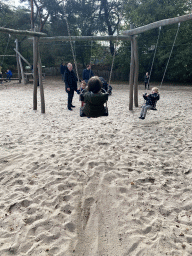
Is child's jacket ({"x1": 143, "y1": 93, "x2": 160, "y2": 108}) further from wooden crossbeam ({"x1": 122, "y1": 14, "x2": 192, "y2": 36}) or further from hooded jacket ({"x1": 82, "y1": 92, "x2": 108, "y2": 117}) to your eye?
hooded jacket ({"x1": 82, "y1": 92, "x2": 108, "y2": 117})

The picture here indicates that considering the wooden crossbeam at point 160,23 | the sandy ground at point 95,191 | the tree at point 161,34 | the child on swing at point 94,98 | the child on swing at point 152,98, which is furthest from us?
the tree at point 161,34

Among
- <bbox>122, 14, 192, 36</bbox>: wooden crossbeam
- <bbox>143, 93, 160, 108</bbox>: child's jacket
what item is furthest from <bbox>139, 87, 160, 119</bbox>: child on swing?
<bbox>122, 14, 192, 36</bbox>: wooden crossbeam

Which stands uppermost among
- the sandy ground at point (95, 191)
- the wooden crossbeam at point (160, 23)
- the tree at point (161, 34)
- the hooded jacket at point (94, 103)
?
the tree at point (161, 34)

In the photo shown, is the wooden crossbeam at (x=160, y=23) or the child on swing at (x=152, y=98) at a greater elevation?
the wooden crossbeam at (x=160, y=23)

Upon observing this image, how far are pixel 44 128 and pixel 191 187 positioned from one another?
12.7 feet

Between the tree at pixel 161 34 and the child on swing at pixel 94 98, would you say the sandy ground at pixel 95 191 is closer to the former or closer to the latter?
the child on swing at pixel 94 98

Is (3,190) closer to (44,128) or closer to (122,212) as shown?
(122,212)

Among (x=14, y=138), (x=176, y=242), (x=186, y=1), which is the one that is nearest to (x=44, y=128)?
(x=14, y=138)

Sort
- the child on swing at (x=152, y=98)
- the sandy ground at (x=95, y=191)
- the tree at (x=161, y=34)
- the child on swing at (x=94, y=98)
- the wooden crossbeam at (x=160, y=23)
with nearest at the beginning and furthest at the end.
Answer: the sandy ground at (x=95, y=191), the child on swing at (x=94, y=98), the wooden crossbeam at (x=160, y=23), the child on swing at (x=152, y=98), the tree at (x=161, y=34)

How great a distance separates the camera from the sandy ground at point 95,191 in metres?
2.34

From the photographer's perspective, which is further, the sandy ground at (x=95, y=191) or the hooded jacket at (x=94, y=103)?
the hooded jacket at (x=94, y=103)

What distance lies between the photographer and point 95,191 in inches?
125

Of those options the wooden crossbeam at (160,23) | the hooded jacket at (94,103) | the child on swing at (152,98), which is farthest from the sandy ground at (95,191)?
the wooden crossbeam at (160,23)

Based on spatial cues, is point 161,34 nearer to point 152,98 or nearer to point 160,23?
point 160,23
